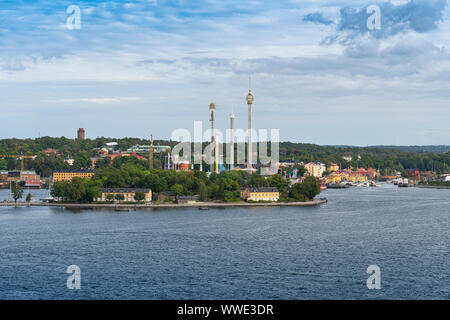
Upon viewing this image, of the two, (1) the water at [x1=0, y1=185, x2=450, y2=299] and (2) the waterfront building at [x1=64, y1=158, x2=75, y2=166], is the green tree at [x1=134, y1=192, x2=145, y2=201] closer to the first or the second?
(1) the water at [x1=0, y1=185, x2=450, y2=299]

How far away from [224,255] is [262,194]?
13316 millimetres

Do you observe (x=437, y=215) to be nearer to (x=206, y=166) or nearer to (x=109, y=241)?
(x=109, y=241)

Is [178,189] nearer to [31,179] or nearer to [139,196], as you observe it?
[139,196]

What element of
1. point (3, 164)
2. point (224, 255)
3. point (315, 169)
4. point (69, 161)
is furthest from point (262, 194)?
point (3, 164)

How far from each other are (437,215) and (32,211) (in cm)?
1529

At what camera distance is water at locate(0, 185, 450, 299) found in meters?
9.91

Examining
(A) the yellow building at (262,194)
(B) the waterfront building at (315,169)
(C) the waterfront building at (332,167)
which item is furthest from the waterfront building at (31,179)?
(C) the waterfront building at (332,167)

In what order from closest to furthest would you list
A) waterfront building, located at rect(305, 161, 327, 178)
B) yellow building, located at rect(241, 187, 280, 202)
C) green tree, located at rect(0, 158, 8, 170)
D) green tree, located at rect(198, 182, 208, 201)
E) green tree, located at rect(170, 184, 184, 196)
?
green tree, located at rect(198, 182, 208, 201)
yellow building, located at rect(241, 187, 280, 202)
green tree, located at rect(170, 184, 184, 196)
green tree, located at rect(0, 158, 8, 170)
waterfront building, located at rect(305, 161, 327, 178)

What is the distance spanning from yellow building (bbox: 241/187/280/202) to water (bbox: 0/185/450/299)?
513 centimetres

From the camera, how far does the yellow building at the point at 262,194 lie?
84.8 ft

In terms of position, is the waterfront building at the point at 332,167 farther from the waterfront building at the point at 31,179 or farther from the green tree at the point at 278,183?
the green tree at the point at 278,183

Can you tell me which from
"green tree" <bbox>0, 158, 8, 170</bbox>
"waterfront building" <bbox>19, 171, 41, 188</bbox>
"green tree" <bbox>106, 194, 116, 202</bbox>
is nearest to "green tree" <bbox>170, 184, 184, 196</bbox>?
"green tree" <bbox>106, 194, 116, 202</bbox>

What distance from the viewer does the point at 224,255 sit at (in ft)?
41.9

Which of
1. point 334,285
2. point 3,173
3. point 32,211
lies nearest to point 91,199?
point 32,211
